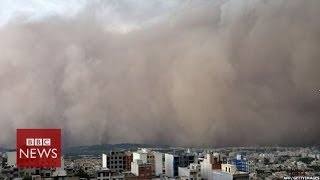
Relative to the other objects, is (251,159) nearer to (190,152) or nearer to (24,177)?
(190,152)

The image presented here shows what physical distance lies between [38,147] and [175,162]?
506 cm

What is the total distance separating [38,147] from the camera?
20.4 ft

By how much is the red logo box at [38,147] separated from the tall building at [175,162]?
4145 mm

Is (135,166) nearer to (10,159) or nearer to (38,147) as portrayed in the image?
(10,159)

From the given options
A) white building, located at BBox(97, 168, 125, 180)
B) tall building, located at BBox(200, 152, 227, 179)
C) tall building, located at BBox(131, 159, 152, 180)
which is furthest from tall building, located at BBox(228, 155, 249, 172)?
white building, located at BBox(97, 168, 125, 180)

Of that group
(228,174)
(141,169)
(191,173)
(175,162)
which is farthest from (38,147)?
(175,162)

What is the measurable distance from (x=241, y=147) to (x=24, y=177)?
5.53 m

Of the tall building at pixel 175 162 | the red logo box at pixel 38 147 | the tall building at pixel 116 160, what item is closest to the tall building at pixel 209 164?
the tall building at pixel 175 162

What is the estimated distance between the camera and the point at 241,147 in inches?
425

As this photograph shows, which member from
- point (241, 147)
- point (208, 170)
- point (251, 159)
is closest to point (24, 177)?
point (208, 170)

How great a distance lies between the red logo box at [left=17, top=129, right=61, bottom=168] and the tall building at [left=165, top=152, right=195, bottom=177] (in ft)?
13.6

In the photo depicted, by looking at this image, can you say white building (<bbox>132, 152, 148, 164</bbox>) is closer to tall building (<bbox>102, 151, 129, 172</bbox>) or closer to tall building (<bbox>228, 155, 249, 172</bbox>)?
tall building (<bbox>102, 151, 129, 172</bbox>)

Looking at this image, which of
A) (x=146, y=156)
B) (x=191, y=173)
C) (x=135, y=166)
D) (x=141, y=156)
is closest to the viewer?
(x=191, y=173)

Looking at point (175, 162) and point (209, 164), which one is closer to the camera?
point (209, 164)
